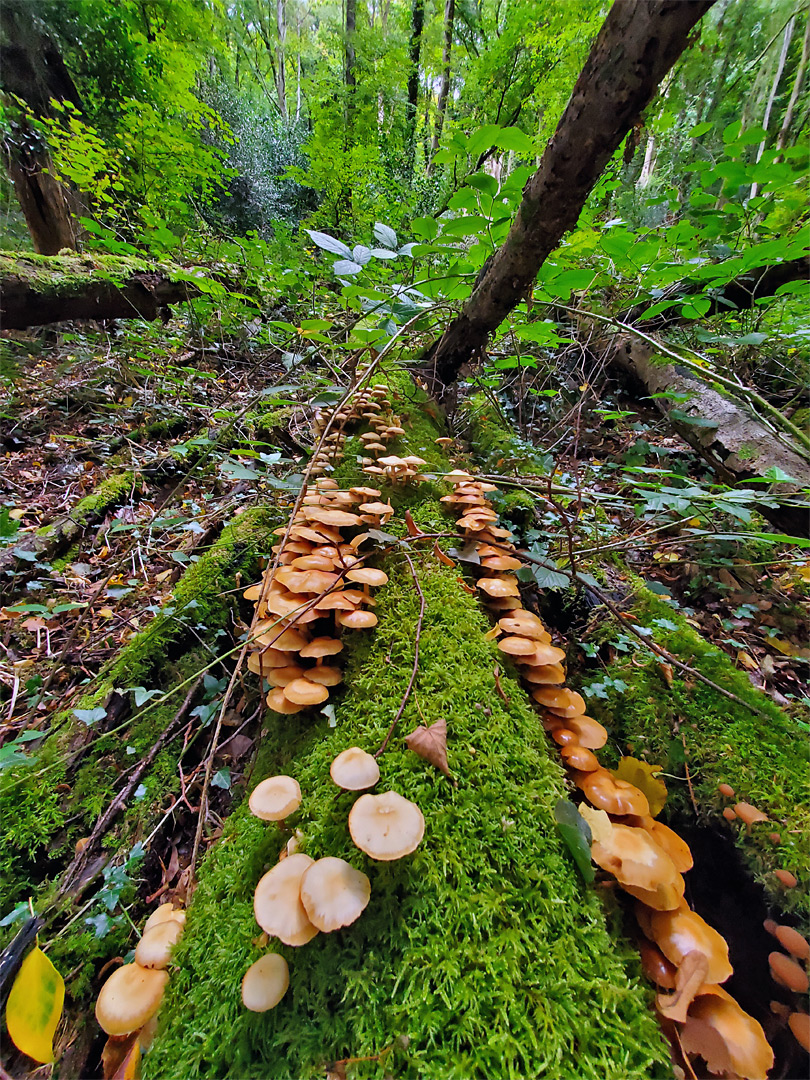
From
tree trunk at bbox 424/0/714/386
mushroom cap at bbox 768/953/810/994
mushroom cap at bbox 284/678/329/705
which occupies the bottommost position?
mushroom cap at bbox 768/953/810/994

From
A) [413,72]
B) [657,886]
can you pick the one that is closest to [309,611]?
[657,886]

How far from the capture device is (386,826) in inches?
39.1

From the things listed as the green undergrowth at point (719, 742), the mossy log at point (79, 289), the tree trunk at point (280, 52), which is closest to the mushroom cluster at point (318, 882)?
the green undergrowth at point (719, 742)

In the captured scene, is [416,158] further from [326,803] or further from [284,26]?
[284,26]

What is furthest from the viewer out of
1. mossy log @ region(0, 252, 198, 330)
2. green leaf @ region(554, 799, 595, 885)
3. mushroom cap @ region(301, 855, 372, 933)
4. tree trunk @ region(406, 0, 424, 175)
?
tree trunk @ region(406, 0, 424, 175)

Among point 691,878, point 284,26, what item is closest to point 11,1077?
point 691,878

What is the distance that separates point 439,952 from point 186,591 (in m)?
1.94

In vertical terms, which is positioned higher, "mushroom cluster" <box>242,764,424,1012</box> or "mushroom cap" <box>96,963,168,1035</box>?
"mushroom cluster" <box>242,764,424,1012</box>

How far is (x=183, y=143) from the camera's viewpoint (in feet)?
20.2

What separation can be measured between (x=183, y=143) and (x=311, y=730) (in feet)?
28.3

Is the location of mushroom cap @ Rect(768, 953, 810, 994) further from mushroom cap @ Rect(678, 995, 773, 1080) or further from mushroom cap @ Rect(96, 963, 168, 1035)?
mushroom cap @ Rect(96, 963, 168, 1035)

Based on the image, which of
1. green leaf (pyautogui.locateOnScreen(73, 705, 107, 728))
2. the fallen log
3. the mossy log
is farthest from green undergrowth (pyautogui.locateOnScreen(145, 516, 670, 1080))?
the mossy log

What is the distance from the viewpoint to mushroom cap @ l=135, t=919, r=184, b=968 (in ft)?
3.44

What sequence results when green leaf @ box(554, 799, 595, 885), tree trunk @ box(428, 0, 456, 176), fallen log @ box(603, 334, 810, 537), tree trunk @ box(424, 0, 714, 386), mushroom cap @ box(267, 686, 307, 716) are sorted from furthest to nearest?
1. tree trunk @ box(428, 0, 456, 176)
2. fallen log @ box(603, 334, 810, 537)
3. mushroom cap @ box(267, 686, 307, 716)
4. tree trunk @ box(424, 0, 714, 386)
5. green leaf @ box(554, 799, 595, 885)
